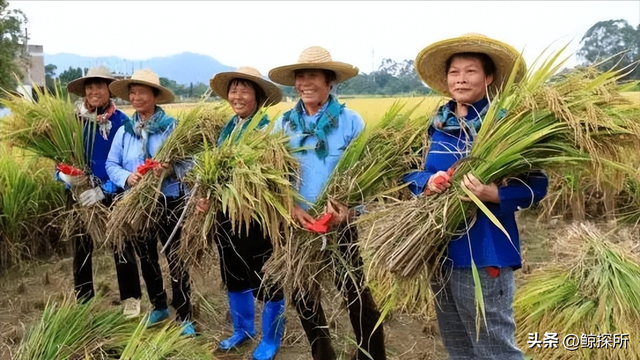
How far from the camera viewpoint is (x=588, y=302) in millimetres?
2588

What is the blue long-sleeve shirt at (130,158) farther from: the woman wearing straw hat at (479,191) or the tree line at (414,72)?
the woman wearing straw hat at (479,191)

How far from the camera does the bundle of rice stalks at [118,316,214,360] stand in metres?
2.21

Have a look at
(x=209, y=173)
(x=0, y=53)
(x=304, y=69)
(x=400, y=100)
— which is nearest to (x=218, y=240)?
(x=209, y=173)

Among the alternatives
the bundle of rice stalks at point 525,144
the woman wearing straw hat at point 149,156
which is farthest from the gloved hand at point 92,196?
the bundle of rice stalks at point 525,144

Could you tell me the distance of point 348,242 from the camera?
2.29m

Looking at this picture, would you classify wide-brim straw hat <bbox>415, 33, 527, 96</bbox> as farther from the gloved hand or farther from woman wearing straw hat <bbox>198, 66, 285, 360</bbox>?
the gloved hand

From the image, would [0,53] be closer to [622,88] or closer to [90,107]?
[90,107]

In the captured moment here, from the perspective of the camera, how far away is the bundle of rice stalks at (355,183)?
2193mm

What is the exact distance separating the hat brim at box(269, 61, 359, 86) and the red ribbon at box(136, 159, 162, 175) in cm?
74

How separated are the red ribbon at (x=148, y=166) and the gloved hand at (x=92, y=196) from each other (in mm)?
507

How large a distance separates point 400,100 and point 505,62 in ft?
1.97

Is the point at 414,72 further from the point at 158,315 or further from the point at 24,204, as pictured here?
the point at 24,204

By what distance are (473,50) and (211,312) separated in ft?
7.96

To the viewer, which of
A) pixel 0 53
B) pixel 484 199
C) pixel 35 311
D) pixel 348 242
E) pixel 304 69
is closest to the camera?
pixel 484 199
